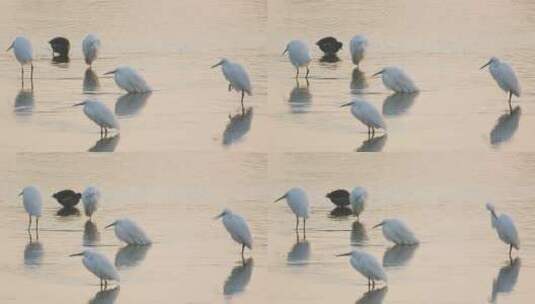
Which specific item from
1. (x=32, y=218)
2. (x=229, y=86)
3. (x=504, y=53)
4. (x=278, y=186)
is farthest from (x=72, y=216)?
(x=504, y=53)

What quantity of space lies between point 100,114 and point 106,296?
4.31 m

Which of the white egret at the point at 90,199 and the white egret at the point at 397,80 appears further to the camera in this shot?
the white egret at the point at 397,80

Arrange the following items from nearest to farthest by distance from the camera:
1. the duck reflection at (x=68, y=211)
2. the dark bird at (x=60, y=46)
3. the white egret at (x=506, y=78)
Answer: the duck reflection at (x=68, y=211)
the white egret at (x=506, y=78)
the dark bird at (x=60, y=46)

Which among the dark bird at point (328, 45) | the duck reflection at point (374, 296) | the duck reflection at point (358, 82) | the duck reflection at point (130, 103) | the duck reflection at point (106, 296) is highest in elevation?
the dark bird at point (328, 45)

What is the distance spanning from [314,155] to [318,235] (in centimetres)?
204

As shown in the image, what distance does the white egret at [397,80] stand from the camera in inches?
944

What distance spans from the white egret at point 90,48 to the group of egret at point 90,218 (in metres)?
4.47

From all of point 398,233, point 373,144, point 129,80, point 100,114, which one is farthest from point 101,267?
point 129,80

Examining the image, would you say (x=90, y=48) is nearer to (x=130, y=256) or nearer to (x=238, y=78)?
(x=238, y=78)

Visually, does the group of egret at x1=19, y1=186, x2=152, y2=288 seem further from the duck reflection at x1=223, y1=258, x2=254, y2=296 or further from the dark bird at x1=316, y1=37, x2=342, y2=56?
the dark bird at x1=316, y1=37, x2=342, y2=56

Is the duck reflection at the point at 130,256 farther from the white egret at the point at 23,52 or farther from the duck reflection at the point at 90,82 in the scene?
the white egret at the point at 23,52

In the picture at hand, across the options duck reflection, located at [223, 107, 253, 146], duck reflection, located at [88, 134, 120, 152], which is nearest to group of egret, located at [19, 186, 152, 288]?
duck reflection, located at [88, 134, 120, 152]

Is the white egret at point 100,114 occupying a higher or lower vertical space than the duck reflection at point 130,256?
higher

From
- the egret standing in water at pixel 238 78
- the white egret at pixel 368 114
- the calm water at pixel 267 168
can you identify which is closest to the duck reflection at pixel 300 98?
the calm water at pixel 267 168
